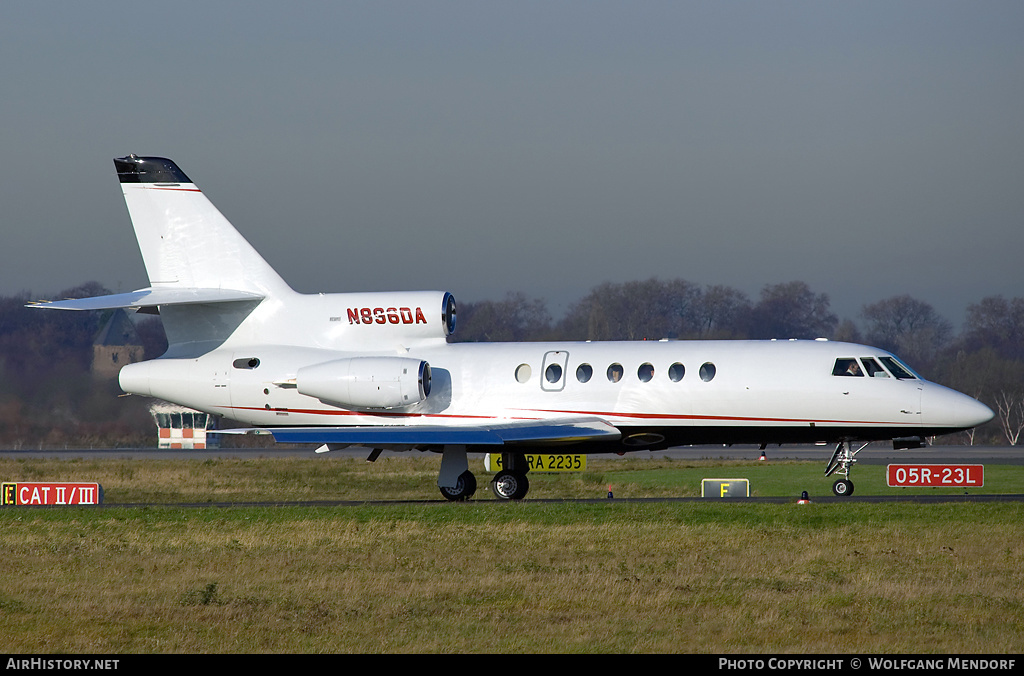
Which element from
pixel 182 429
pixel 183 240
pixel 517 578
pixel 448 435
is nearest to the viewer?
pixel 517 578

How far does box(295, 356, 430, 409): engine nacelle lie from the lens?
2348 cm

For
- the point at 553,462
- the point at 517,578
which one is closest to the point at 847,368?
the point at 553,462

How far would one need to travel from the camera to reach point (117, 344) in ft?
163

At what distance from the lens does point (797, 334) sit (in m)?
76.8

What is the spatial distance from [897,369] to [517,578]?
1186 centimetres

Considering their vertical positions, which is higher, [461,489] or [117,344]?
[117,344]

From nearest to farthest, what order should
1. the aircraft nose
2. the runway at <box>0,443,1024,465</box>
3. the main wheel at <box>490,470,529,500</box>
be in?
the aircraft nose → the main wheel at <box>490,470,529,500</box> → the runway at <box>0,443,1024,465</box>

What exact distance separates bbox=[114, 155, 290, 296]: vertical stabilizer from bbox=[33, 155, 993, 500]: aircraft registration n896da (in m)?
0.03

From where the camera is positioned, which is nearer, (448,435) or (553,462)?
(448,435)

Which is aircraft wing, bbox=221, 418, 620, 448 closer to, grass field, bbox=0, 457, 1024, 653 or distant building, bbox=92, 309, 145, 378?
grass field, bbox=0, 457, 1024, 653

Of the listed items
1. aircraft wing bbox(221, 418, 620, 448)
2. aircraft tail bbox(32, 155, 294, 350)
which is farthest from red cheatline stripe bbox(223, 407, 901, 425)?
aircraft tail bbox(32, 155, 294, 350)

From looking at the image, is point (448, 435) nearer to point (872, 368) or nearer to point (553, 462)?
point (553, 462)

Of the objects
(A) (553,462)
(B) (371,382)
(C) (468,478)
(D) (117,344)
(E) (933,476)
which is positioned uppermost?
(D) (117,344)

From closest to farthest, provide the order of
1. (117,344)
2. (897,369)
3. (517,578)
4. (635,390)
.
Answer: (517,578) → (897,369) → (635,390) → (117,344)
